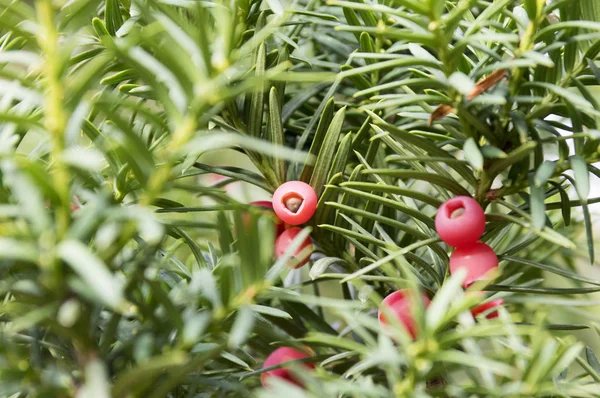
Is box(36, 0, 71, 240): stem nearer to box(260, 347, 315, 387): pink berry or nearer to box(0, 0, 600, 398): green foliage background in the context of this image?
box(0, 0, 600, 398): green foliage background

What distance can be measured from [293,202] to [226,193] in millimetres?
50

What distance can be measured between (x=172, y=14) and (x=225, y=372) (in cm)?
17

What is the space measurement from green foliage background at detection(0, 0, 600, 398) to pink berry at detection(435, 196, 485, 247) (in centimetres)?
2

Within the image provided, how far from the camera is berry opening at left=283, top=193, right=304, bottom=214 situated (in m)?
0.31

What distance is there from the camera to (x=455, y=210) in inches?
11.0

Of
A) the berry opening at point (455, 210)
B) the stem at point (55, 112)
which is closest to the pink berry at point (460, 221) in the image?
the berry opening at point (455, 210)

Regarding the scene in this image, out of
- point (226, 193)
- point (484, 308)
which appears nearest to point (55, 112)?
point (226, 193)

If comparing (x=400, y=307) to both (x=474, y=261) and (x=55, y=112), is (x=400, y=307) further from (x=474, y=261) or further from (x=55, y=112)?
(x=55, y=112)

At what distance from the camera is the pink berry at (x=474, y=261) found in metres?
0.27

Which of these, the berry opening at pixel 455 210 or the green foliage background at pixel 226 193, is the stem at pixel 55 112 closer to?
the green foliage background at pixel 226 193

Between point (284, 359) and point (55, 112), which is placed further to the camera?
point (284, 359)

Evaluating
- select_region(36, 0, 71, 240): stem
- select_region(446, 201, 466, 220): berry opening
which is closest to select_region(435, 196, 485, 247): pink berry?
select_region(446, 201, 466, 220): berry opening

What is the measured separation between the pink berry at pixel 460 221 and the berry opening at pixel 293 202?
69mm

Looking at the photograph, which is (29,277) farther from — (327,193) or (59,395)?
(327,193)
